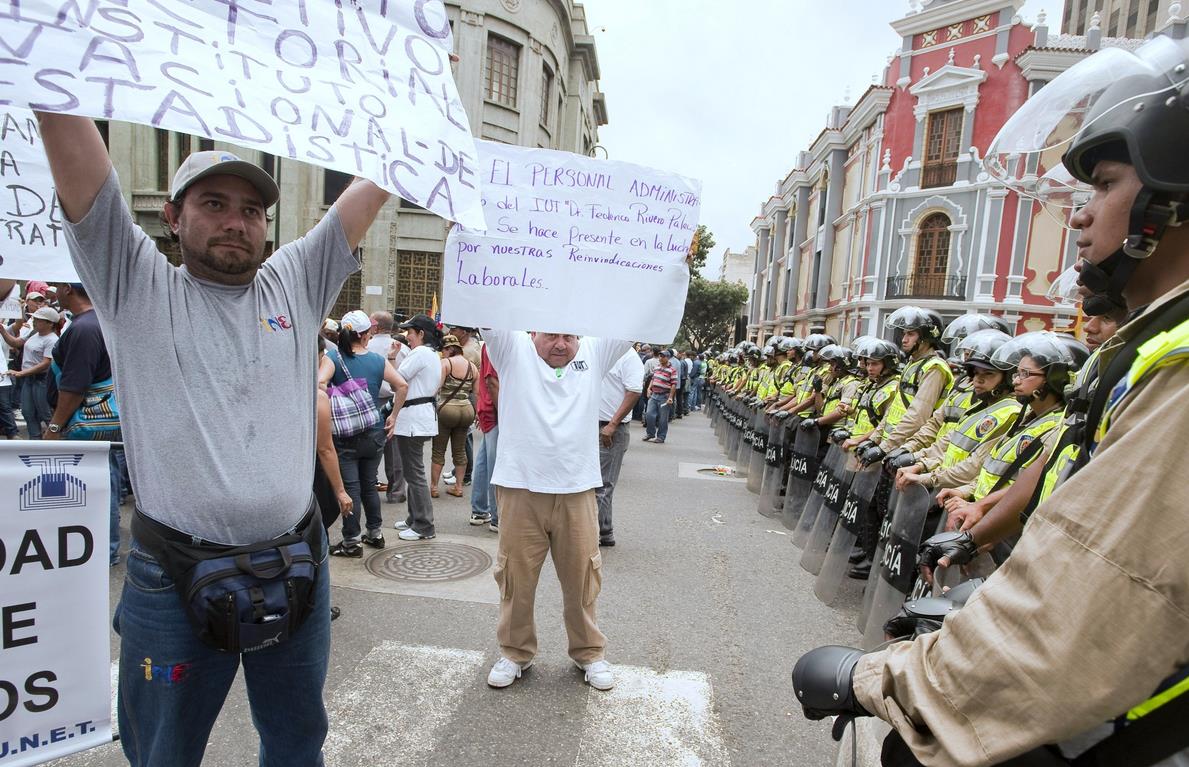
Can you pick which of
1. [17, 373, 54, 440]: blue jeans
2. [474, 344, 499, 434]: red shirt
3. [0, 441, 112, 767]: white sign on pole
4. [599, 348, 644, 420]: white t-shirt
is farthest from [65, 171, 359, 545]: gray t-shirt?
[17, 373, 54, 440]: blue jeans

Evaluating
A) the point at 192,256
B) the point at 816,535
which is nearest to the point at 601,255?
the point at 192,256

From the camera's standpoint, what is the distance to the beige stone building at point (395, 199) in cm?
2312

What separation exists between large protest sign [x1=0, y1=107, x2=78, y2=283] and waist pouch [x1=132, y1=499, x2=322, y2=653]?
63.1 inches

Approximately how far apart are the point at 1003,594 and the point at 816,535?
4.93m

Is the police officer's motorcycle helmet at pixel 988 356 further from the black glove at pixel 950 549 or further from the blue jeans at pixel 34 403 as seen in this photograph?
the blue jeans at pixel 34 403

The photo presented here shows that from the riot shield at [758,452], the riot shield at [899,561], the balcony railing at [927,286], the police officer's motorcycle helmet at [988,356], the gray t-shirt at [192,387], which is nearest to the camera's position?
the gray t-shirt at [192,387]

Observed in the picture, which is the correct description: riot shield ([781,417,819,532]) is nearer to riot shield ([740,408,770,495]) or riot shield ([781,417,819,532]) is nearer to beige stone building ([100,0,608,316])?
riot shield ([740,408,770,495])

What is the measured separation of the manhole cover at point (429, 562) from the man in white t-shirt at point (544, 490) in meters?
1.66

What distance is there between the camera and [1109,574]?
0.96 metres

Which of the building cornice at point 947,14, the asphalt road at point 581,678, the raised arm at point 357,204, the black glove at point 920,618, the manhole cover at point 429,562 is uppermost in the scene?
the building cornice at point 947,14

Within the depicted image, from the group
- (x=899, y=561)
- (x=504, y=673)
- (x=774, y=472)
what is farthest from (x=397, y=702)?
(x=774, y=472)

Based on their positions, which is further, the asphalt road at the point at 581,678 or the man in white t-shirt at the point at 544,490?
the man in white t-shirt at the point at 544,490

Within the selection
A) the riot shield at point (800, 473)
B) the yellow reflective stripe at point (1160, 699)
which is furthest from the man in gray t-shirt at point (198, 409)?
the riot shield at point (800, 473)

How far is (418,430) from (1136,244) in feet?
19.3
